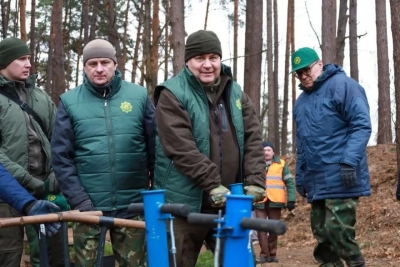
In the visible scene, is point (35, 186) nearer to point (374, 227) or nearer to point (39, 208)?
point (39, 208)

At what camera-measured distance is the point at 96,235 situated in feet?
14.3

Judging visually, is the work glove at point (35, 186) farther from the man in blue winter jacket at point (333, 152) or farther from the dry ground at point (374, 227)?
the dry ground at point (374, 227)

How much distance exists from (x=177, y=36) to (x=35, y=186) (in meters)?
7.87

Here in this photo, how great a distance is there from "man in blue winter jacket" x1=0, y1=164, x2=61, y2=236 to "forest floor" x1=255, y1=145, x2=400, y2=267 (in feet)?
17.1

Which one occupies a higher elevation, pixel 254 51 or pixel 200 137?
pixel 254 51

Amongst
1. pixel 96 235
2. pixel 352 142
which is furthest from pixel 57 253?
pixel 352 142

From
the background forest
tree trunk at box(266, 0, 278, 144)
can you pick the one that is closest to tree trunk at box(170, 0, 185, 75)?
the background forest

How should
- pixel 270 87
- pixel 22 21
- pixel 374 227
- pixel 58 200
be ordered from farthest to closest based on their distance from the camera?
pixel 270 87
pixel 22 21
pixel 374 227
pixel 58 200

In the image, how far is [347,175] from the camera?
514 cm

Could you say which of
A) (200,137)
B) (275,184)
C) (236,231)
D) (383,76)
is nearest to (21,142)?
(200,137)

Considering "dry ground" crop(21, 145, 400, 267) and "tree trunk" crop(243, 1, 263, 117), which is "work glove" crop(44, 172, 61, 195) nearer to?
"dry ground" crop(21, 145, 400, 267)

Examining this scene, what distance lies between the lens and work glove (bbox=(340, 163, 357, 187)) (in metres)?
5.14

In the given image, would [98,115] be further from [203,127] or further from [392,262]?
[392,262]

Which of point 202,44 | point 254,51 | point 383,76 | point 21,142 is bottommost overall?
point 21,142
